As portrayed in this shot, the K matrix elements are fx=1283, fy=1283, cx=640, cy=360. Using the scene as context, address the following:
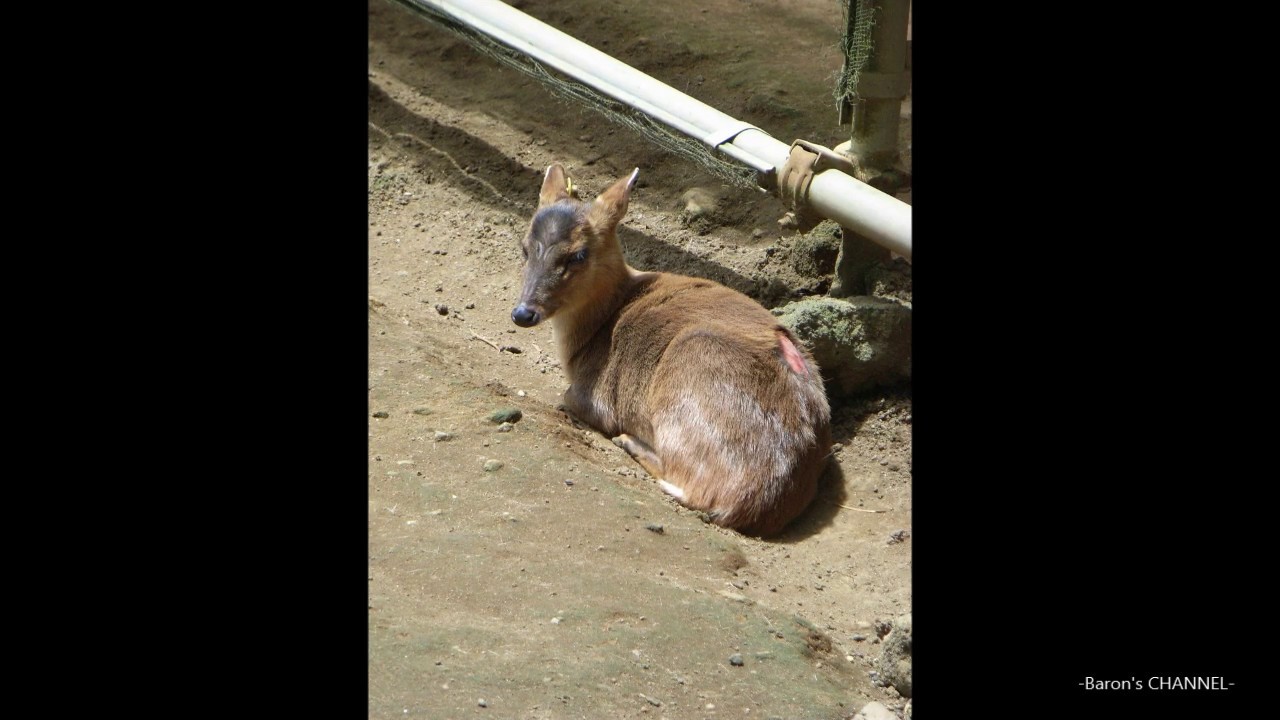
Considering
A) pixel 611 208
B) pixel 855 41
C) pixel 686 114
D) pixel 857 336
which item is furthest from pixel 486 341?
pixel 855 41

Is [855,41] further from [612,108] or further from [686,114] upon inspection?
[612,108]

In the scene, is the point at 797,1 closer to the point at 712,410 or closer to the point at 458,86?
the point at 458,86

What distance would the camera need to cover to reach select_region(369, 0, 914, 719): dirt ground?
3795 mm

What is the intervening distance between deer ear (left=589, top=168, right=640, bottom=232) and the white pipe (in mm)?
419

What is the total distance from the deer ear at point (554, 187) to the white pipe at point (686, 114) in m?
0.50

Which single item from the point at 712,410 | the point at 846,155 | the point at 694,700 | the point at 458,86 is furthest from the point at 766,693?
the point at 458,86

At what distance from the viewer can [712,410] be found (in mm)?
5730

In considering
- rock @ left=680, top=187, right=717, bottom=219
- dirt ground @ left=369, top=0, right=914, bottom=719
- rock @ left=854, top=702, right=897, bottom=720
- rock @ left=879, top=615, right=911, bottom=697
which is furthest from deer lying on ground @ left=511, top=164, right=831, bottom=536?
rock @ left=854, top=702, right=897, bottom=720

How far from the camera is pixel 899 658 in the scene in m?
4.19

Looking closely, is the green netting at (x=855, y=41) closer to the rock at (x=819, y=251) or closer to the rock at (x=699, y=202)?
the rock at (x=819, y=251)

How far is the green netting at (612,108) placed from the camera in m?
6.42

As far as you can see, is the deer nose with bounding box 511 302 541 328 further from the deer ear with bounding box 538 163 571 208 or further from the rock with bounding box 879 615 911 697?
the rock with bounding box 879 615 911 697

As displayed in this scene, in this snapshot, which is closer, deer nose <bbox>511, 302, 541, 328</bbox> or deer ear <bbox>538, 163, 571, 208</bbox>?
deer nose <bbox>511, 302, 541, 328</bbox>

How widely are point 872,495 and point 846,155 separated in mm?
1767
